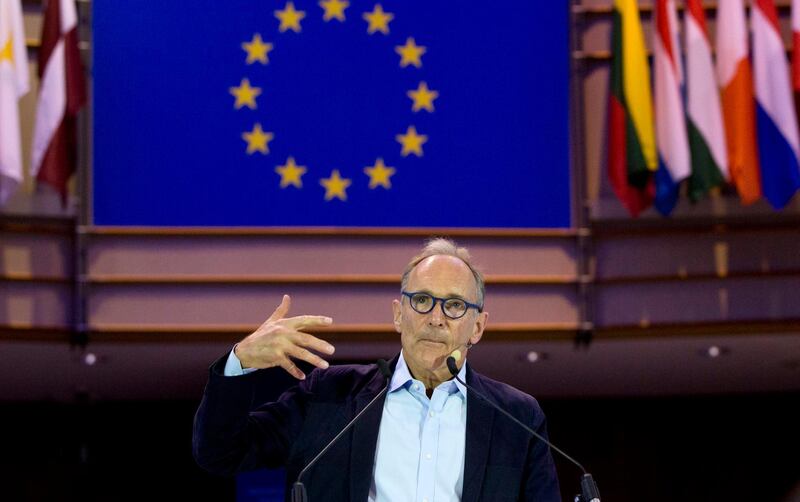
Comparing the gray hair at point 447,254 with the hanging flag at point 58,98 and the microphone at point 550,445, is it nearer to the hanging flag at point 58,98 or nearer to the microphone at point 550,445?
the microphone at point 550,445

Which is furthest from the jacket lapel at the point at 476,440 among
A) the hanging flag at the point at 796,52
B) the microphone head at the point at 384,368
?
the hanging flag at the point at 796,52

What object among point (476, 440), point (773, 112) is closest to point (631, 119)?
point (773, 112)

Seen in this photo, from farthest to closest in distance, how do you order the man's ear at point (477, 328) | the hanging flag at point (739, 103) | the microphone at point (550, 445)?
1. the hanging flag at point (739, 103)
2. the man's ear at point (477, 328)
3. the microphone at point (550, 445)

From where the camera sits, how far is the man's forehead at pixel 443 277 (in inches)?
124

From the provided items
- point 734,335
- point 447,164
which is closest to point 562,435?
point 734,335

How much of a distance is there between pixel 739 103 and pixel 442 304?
4994 millimetres

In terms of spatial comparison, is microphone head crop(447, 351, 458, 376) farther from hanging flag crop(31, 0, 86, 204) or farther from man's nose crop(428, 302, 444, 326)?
hanging flag crop(31, 0, 86, 204)

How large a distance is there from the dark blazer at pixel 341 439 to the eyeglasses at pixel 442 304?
0.65 ft

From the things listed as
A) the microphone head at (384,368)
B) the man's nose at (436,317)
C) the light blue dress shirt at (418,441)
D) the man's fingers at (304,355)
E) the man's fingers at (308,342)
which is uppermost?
the man's nose at (436,317)

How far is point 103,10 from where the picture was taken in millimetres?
7891

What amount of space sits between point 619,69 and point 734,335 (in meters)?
1.91

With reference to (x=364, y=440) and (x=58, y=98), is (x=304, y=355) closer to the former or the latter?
(x=364, y=440)

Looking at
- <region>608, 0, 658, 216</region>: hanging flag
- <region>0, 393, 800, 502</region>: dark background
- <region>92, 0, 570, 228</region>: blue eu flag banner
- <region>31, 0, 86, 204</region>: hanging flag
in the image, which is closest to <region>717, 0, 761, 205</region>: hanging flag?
<region>608, 0, 658, 216</region>: hanging flag

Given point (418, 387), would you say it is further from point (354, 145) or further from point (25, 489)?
point (25, 489)
